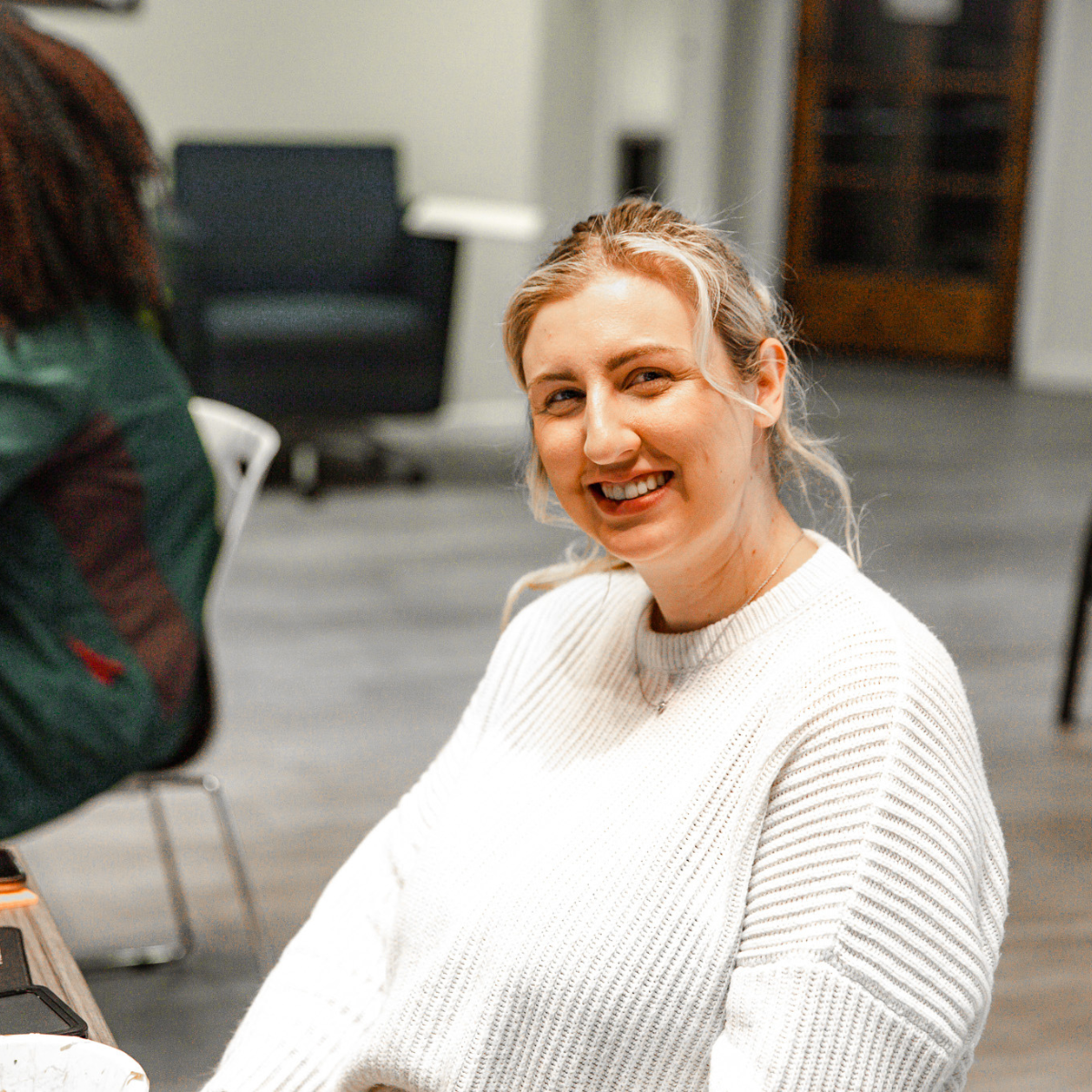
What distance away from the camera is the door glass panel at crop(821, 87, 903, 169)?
8.58 m

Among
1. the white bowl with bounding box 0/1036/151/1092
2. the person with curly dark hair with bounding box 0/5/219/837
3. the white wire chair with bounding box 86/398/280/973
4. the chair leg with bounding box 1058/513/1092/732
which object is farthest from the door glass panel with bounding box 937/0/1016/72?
the white bowl with bounding box 0/1036/151/1092

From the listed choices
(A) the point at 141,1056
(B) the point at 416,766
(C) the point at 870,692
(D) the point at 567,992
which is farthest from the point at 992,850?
(B) the point at 416,766

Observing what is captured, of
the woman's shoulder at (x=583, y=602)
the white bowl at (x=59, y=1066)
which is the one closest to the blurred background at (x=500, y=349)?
the woman's shoulder at (x=583, y=602)

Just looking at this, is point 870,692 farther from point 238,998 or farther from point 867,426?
point 867,426

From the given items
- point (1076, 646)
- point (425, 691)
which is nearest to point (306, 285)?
point (425, 691)

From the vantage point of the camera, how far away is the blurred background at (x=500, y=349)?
265 centimetres

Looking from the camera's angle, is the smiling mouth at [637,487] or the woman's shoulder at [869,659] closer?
the woman's shoulder at [869,659]

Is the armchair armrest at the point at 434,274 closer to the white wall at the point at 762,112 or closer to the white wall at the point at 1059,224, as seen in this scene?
the white wall at the point at 762,112

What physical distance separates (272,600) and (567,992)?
3339 millimetres

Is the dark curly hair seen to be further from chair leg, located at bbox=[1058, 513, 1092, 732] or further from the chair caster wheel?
the chair caster wheel

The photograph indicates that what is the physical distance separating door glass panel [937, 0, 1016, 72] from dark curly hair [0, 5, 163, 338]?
7.38 meters

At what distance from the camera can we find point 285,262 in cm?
586

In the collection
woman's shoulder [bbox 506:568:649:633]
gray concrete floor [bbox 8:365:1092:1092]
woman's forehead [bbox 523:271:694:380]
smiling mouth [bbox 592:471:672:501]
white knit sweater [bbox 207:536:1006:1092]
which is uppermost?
woman's forehead [bbox 523:271:694:380]

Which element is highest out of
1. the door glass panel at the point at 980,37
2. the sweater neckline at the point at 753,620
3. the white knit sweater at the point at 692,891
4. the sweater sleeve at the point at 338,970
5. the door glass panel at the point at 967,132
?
the door glass panel at the point at 980,37
